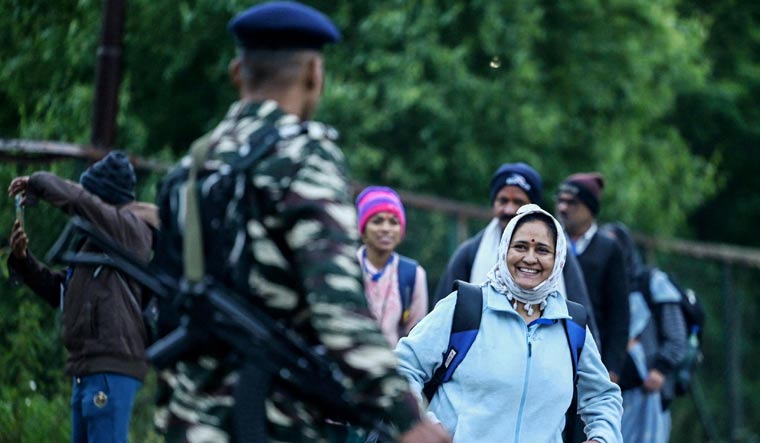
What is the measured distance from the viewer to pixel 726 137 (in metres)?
25.7

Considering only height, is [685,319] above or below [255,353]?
below

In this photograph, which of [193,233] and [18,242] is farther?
[18,242]

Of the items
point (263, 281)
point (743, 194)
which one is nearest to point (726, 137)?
point (743, 194)

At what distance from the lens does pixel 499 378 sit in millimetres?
5328

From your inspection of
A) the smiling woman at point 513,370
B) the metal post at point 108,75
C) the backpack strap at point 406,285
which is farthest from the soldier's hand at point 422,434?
the metal post at point 108,75

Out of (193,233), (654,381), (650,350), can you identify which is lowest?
(654,381)

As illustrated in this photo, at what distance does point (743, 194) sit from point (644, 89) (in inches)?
230

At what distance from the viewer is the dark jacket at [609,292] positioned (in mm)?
8414

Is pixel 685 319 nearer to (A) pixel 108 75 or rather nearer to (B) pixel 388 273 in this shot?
(B) pixel 388 273

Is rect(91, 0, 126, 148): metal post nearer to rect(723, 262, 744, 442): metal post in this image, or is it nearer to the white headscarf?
the white headscarf

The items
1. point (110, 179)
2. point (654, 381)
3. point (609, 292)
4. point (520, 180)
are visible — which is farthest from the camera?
point (654, 381)

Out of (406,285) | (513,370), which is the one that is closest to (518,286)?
(513,370)

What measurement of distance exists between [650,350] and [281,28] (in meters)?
6.63

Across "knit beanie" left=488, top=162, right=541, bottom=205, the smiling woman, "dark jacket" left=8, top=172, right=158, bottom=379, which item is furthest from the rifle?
"knit beanie" left=488, top=162, right=541, bottom=205
